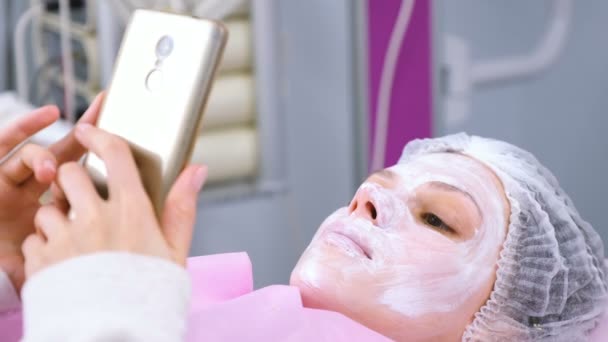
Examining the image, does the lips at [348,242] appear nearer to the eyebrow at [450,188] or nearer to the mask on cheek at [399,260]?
the mask on cheek at [399,260]

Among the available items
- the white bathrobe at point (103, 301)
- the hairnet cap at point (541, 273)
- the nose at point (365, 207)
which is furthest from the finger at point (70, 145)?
the hairnet cap at point (541, 273)

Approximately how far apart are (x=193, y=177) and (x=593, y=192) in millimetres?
1885

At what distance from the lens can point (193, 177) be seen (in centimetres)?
64

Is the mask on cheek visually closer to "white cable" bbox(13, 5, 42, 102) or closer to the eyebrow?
the eyebrow

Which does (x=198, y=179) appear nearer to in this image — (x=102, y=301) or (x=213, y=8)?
(x=102, y=301)

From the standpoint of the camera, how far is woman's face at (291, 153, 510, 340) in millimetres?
955

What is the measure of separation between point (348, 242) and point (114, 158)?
0.42 meters

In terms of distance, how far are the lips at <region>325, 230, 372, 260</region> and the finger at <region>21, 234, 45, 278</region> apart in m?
0.43

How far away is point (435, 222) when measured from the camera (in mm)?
1002

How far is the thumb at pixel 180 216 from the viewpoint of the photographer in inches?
24.3

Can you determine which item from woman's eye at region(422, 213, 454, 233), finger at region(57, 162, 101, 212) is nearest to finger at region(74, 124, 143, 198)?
finger at region(57, 162, 101, 212)

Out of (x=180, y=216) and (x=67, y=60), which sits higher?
(x=180, y=216)

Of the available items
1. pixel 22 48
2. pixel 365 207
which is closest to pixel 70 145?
pixel 365 207

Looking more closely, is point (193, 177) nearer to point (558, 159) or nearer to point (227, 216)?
point (227, 216)
